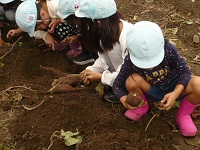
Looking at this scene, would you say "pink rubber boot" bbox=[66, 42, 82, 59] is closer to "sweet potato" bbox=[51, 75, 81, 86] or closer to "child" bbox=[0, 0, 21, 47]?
"sweet potato" bbox=[51, 75, 81, 86]

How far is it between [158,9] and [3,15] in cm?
181

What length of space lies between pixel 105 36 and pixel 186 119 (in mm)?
821

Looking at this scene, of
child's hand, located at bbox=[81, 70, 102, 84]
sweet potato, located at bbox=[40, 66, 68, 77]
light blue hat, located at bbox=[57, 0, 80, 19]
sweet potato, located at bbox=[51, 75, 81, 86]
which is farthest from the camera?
sweet potato, located at bbox=[40, 66, 68, 77]

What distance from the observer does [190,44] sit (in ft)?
10.7

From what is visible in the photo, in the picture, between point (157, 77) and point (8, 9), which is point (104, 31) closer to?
point (157, 77)

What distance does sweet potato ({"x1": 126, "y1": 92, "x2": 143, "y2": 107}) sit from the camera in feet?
6.94

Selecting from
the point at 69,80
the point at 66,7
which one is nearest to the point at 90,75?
the point at 69,80

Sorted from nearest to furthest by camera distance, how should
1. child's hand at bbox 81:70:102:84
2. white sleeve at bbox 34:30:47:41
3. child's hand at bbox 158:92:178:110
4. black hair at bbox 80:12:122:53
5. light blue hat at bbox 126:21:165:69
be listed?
light blue hat at bbox 126:21:165:69 → child's hand at bbox 158:92:178:110 → black hair at bbox 80:12:122:53 → child's hand at bbox 81:70:102:84 → white sleeve at bbox 34:30:47:41

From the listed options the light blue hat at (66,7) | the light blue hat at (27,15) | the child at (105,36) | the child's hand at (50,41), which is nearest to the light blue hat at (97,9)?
the child at (105,36)

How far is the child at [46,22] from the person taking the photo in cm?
303

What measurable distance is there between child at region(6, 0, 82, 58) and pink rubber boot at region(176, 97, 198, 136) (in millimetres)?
1301

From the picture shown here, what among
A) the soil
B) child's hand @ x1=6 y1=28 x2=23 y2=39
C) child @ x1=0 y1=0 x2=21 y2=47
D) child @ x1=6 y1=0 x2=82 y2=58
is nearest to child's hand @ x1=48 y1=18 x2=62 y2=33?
child @ x1=6 y1=0 x2=82 y2=58

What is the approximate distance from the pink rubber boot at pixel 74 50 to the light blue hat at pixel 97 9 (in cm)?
99

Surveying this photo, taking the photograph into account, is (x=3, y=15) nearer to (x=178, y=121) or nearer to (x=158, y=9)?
(x=158, y=9)
